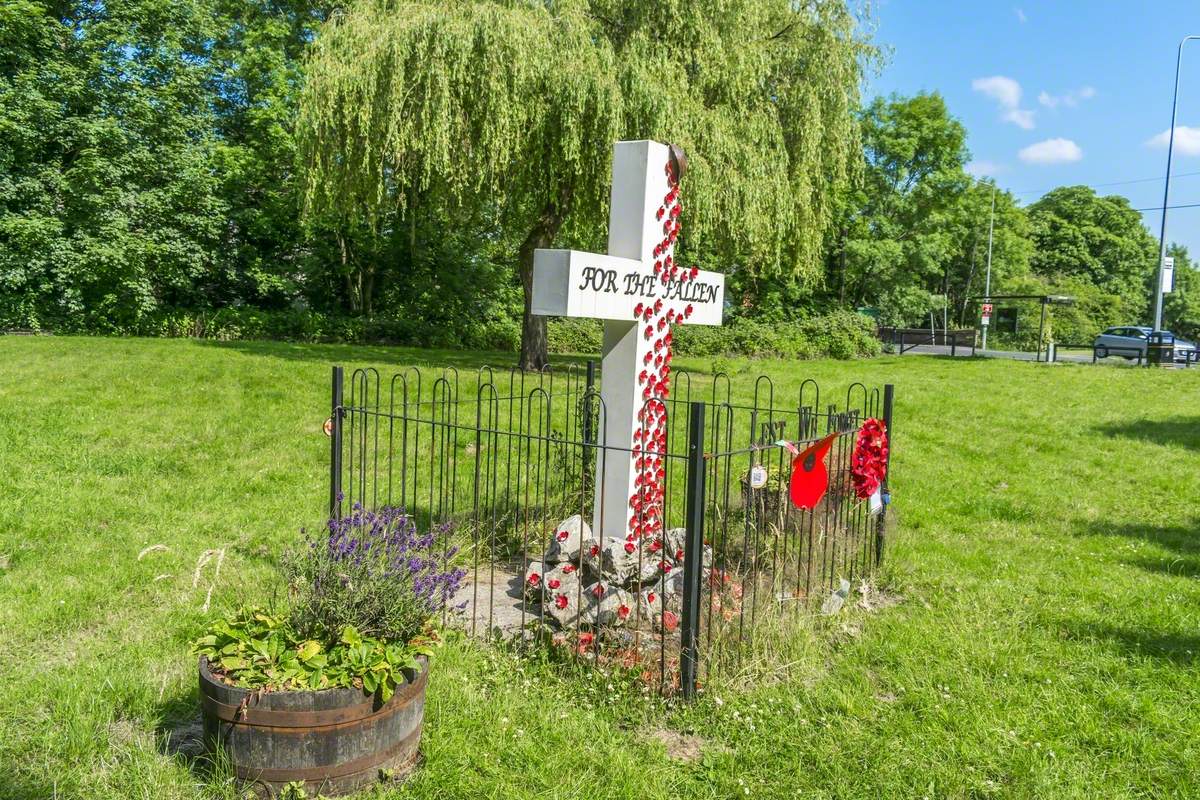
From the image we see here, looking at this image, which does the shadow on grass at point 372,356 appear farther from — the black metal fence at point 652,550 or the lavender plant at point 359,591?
the lavender plant at point 359,591

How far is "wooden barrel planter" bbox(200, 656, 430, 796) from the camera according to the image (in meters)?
2.66

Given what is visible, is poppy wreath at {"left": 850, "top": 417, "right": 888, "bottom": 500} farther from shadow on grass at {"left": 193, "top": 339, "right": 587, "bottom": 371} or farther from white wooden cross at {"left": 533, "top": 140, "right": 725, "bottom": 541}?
shadow on grass at {"left": 193, "top": 339, "right": 587, "bottom": 371}

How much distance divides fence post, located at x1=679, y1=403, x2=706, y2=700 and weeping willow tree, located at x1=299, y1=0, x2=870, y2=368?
9.88 m

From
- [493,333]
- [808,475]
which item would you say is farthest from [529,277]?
[808,475]

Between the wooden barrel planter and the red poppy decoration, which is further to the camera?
the red poppy decoration

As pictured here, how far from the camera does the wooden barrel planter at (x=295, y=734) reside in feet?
8.74

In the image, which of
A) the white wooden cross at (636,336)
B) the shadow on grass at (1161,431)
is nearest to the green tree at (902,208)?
the shadow on grass at (1161,431)

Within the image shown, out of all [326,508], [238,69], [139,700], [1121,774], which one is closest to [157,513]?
[326,508]

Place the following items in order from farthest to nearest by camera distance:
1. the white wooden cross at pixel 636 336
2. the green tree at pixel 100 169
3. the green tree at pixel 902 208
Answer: the green tree at pixel 902 208 → the green tree at pixel 100 169 → the white wooden cross at pixel 636 336

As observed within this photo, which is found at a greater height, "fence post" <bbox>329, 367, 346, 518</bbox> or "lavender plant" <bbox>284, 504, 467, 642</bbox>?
"fence post" <bbox>329, 367, 346, 518</bbox>

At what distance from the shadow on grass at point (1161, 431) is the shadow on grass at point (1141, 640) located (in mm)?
6656

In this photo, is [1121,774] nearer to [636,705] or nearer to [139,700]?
[636,705]

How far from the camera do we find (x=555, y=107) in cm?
1266

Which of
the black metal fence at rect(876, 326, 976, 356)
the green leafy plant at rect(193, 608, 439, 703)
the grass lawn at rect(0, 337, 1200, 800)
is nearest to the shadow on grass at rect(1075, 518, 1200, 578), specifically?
the grass lawn at rect(0, 337, 1200, 800)
